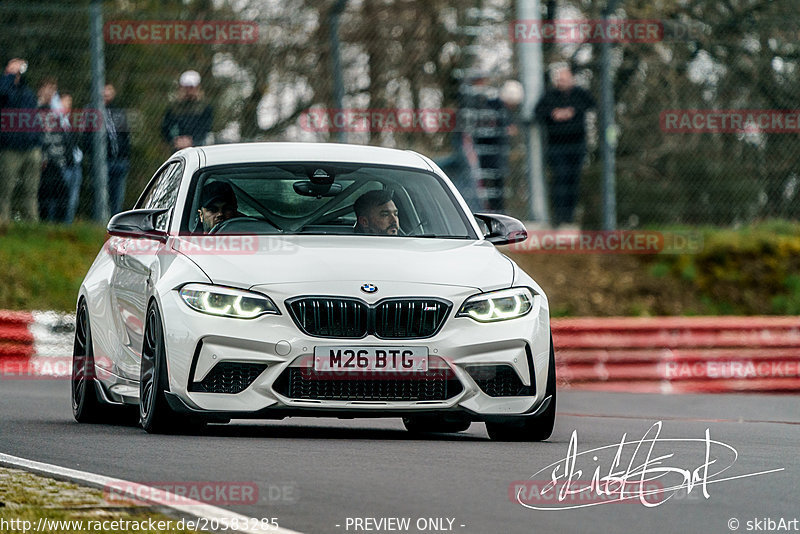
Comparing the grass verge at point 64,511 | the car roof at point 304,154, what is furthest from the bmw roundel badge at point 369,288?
the grass verge at point 64,511

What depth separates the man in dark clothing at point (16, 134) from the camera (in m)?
17.0

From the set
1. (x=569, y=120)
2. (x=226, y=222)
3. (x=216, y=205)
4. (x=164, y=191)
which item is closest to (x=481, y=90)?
(x=569, y=120)

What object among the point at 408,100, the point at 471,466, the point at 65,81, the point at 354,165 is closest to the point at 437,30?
the point at 408,100

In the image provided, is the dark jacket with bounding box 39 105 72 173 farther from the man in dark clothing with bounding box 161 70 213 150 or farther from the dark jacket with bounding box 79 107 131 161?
the man in dark clothing with bounding box 161 70 213 150

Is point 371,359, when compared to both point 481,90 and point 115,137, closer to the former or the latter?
point 115,137

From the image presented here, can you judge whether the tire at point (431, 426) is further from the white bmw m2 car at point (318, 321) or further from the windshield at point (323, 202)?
the windshield at point (323, 202)

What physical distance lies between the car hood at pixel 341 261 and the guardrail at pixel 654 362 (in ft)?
24.4

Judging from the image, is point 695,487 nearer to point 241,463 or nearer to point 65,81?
point 241,463

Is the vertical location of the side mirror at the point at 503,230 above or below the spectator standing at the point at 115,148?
below

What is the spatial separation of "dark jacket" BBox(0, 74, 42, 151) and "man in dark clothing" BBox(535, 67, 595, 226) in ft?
17.8

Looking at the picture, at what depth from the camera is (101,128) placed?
17078 millimetres

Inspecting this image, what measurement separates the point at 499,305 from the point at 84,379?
2.81 m

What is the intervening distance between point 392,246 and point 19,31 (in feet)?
31.7

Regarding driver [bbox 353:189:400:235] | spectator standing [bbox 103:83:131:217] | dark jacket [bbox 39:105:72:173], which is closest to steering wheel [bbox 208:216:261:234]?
driver [bbox 353:189:400:235]
